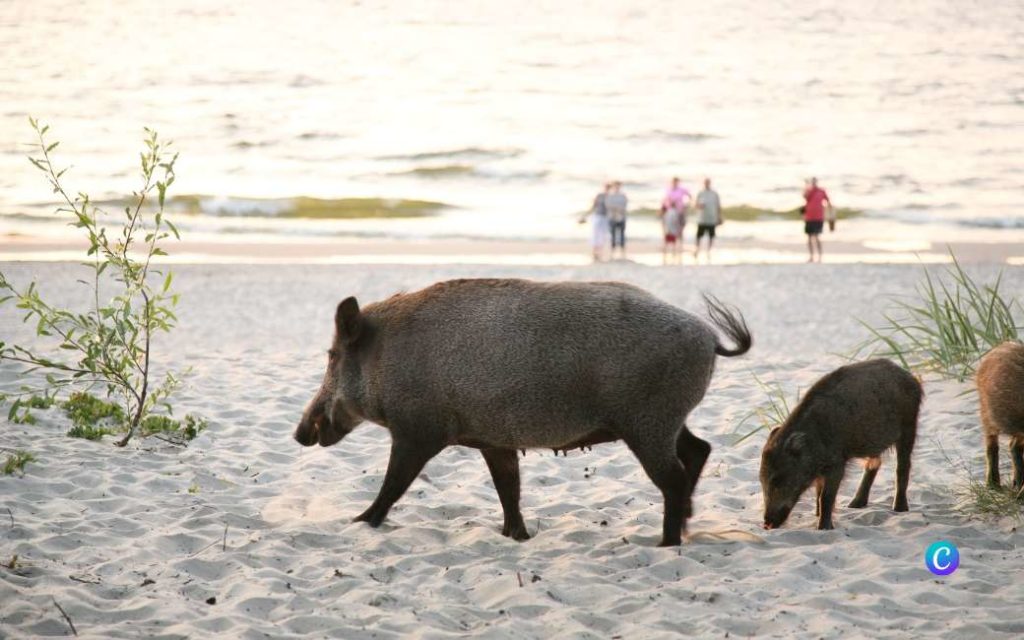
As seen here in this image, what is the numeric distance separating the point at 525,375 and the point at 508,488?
0.71 meters

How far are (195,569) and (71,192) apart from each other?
80.6 feet

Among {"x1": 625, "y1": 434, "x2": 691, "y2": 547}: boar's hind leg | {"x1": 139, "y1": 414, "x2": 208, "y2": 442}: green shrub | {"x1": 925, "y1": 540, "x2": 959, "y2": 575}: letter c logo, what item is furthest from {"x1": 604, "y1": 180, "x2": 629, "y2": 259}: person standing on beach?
{"x1": 925, "y1": 540, "x2": 959, "y2": 575}: letter c logo

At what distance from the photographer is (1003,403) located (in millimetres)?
6141

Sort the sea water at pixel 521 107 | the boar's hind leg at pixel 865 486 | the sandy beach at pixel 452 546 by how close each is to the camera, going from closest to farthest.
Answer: the sandy beach at pixel 452 546, the boar's hind leg at pixel 865 486, the sea water at pixel 521 107

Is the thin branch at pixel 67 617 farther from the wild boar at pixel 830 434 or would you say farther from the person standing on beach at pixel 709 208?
the person standing on beach at pixel 709 208

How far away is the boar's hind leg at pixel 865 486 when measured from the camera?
663 cm

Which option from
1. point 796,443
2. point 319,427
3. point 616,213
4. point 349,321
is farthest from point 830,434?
point 616,213

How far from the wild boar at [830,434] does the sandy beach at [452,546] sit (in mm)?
231

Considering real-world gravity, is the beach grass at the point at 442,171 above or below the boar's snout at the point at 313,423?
above

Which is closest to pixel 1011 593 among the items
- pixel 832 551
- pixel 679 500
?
pixel 832 551

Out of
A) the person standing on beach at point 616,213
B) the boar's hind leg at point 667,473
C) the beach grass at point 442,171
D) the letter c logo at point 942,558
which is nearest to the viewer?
the letter c logo at point 942,558

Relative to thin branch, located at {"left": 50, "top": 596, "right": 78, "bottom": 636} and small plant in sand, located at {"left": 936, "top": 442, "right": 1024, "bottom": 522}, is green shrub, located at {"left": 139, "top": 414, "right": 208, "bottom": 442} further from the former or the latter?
small plant in sand, located at {"left": 936, "top": 442, "right": 1024, "bottom": 522}

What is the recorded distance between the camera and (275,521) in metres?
6.38

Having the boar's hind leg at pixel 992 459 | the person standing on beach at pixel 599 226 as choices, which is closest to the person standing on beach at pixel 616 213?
the person standing on beach at pixel 599 226
